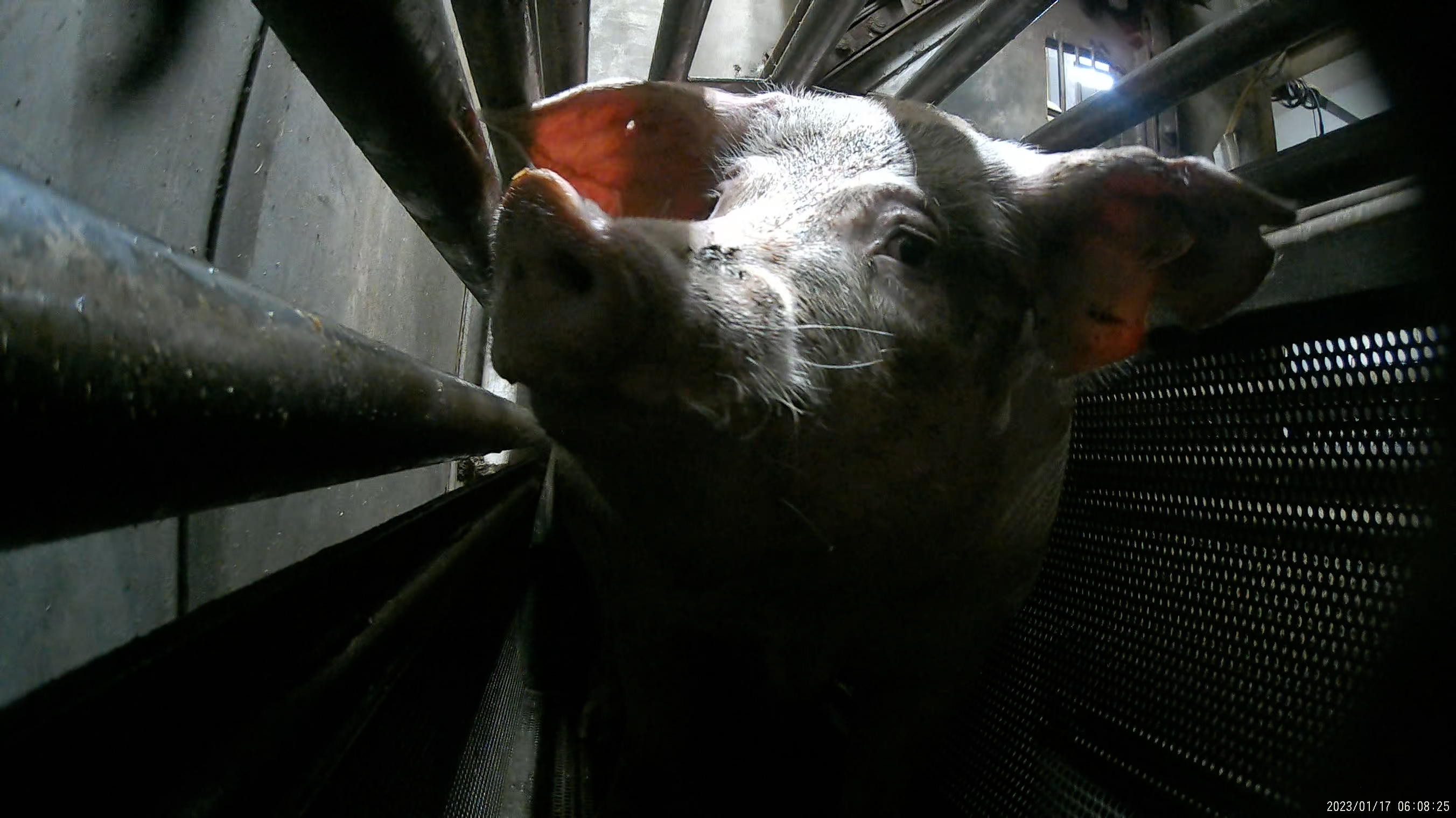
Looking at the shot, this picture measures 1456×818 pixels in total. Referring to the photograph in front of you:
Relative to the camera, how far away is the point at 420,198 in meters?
0.96

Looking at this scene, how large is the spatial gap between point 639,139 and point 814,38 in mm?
677

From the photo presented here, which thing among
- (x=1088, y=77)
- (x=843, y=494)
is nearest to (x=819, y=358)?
(x=843, y=494)

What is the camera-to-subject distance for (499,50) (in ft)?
3.26

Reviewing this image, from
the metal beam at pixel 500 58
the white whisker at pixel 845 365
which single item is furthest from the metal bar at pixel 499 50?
the white whisker at pixel 845 365

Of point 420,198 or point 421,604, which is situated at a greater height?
point 420,198

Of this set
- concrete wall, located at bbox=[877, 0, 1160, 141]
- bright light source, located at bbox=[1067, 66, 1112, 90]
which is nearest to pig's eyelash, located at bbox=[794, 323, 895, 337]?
concrete wall, located at bbox=[877, 0, 1160, 141]

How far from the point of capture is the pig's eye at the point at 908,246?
0.98m

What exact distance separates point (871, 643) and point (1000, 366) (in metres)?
0.51

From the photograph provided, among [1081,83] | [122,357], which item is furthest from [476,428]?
[1081,83]

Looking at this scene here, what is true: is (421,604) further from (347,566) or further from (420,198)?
(420,198)

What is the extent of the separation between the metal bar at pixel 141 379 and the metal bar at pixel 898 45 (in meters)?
2.06

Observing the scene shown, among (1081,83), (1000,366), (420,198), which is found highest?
(1081,83)

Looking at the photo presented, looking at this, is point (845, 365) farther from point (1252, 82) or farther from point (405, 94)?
point (1252, 82)

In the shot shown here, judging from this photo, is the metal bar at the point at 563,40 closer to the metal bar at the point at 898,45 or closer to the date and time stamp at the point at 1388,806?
the metal bar at the point at 898,45
